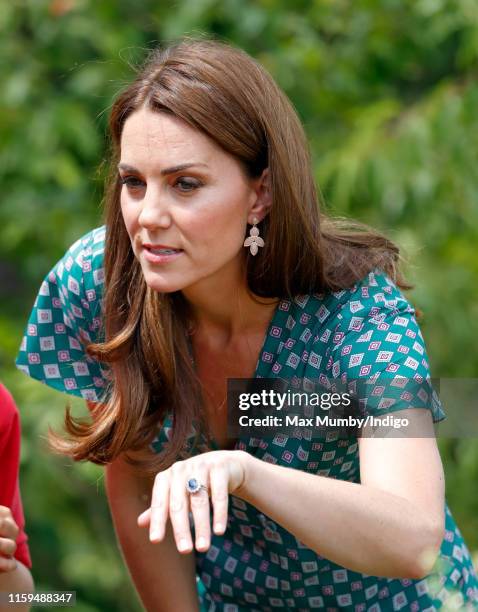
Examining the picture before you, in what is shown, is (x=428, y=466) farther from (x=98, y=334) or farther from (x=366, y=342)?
(x=98, y=334)

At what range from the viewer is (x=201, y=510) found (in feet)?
6.08

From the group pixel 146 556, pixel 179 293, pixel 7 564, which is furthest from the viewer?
pixel 146 556

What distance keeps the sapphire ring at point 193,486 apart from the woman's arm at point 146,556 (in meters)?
0.85

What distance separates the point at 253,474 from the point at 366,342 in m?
0.46

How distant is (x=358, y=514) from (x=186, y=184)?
0.70 m

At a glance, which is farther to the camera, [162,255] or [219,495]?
[162,255]

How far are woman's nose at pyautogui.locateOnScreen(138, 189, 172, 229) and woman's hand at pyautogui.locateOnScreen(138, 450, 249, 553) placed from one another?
0.54 meters

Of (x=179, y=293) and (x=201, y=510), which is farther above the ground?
(x=179, y=293)

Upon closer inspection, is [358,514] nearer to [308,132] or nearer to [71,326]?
[71,326]

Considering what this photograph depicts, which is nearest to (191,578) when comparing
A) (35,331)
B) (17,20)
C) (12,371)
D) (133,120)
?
(35,331)

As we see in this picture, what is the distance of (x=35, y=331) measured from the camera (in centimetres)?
277

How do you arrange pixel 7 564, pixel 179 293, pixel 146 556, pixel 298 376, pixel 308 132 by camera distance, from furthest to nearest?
1. pixel 308 132
2. pixel 146 556
3. pixel 179 293
4. pixel 298 376
5. pixel 7 564

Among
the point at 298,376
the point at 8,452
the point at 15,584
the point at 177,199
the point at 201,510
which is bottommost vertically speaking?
the point at 15,584

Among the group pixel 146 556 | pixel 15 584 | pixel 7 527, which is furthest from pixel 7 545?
pixel 146 556
